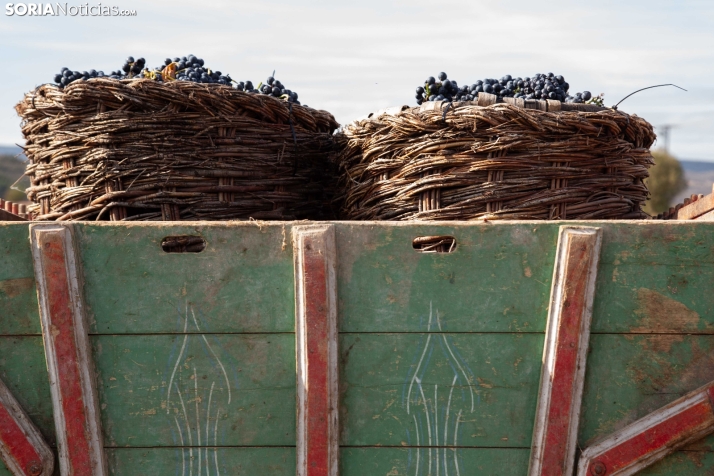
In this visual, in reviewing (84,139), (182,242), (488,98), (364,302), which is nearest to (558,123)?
(488,98)

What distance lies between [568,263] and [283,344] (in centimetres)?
73

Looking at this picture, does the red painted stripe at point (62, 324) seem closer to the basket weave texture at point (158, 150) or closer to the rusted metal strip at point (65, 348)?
the rusted metal strip at point (65, 348)

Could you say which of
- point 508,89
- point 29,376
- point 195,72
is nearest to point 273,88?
point 195,72

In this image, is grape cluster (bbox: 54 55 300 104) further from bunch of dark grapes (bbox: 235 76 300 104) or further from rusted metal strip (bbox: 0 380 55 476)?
rusted metal strip (bbox: 0 380 55 476)

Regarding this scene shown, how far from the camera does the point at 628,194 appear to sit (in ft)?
7.68

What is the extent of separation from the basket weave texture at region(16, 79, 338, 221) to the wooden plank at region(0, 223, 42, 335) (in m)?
0.40

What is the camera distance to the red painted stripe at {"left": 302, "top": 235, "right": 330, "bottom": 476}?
1.84 metres

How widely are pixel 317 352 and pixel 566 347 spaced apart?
0.61 m

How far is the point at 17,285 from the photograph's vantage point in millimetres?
1902

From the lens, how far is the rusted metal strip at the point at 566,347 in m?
1.85

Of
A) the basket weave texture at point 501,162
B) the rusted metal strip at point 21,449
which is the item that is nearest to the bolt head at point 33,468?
the rusted metal strip at point 21,449

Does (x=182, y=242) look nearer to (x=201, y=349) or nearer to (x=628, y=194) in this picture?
(x=201, y=349)

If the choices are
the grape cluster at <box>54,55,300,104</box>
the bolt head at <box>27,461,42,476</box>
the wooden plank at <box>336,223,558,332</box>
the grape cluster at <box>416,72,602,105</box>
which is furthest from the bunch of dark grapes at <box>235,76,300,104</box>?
the bolt head at <box>27,461,42,476</box>

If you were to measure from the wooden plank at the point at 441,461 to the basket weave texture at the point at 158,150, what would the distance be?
85cm
